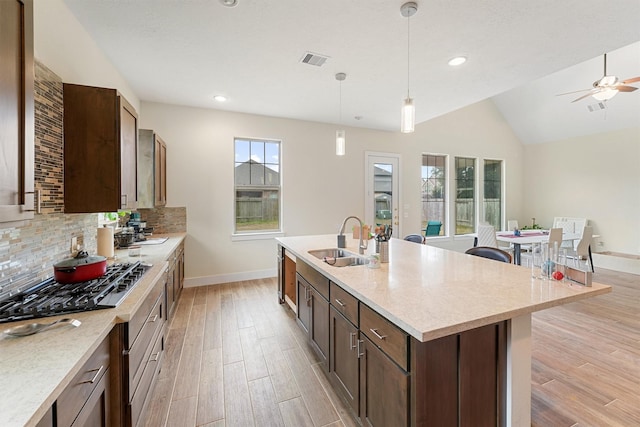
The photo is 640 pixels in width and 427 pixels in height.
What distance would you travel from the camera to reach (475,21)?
7.32ft

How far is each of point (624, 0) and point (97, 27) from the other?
4170mm

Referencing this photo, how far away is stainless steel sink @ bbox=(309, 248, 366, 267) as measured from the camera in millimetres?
2475

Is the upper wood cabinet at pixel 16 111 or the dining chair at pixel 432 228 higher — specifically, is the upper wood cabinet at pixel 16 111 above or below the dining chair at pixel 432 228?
above

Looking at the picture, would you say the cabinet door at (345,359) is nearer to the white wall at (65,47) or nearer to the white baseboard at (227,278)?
the white wall at (65,47)

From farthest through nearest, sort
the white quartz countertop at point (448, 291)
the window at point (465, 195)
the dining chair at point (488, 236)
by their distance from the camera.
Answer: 1. the window at point (465, 195)
2. the dining chair at point (488, 236)
3. the white quartz countertop at point (448, 291)

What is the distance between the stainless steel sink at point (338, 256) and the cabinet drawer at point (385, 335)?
3.08ft

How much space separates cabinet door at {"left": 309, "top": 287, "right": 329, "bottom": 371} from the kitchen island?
0.20 metres

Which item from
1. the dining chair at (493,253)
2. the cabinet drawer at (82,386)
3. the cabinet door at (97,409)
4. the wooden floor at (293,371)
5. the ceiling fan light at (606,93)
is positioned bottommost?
the wooden floor at (293,371)

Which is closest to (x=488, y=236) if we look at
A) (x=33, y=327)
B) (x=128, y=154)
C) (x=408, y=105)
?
(x=408, y=105)

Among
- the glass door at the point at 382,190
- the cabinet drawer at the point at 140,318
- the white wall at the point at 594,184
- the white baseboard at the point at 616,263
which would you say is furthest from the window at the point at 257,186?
the white wall at the point at 594,184

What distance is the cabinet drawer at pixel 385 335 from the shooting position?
118 centimetres

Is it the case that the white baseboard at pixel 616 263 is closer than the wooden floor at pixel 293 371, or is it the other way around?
the wooden floor at pixel 293 371

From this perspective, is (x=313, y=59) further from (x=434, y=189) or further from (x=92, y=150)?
(x=434, y=189)

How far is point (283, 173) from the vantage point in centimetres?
482
